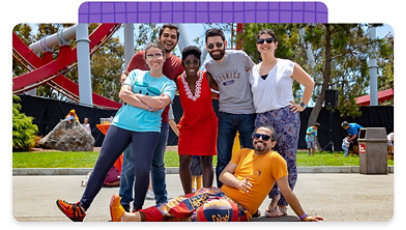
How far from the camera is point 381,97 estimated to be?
4.43 m

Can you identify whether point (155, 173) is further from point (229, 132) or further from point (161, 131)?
point (229, 132)

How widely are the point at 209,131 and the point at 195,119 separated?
17cm

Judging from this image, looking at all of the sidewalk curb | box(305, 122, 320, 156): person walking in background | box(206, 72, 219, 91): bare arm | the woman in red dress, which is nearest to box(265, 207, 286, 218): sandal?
the sidewalk curb

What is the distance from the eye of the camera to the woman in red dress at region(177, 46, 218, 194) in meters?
4.02

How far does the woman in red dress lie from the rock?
0.98 m

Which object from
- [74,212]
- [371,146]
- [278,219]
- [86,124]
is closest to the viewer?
[74,212]

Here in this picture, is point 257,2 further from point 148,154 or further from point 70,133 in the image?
point 70,133

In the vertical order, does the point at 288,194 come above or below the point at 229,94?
below

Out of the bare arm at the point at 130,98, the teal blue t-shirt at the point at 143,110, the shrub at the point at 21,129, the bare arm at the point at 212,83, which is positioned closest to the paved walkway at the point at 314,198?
the shrub at the point at 21,129

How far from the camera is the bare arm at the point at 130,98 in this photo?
12.5 feet

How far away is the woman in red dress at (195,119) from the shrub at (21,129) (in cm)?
146

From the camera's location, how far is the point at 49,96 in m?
4.79

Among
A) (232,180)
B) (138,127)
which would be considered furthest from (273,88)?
(138,127)

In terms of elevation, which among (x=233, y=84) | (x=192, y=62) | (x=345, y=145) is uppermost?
(x=192, y=62)
